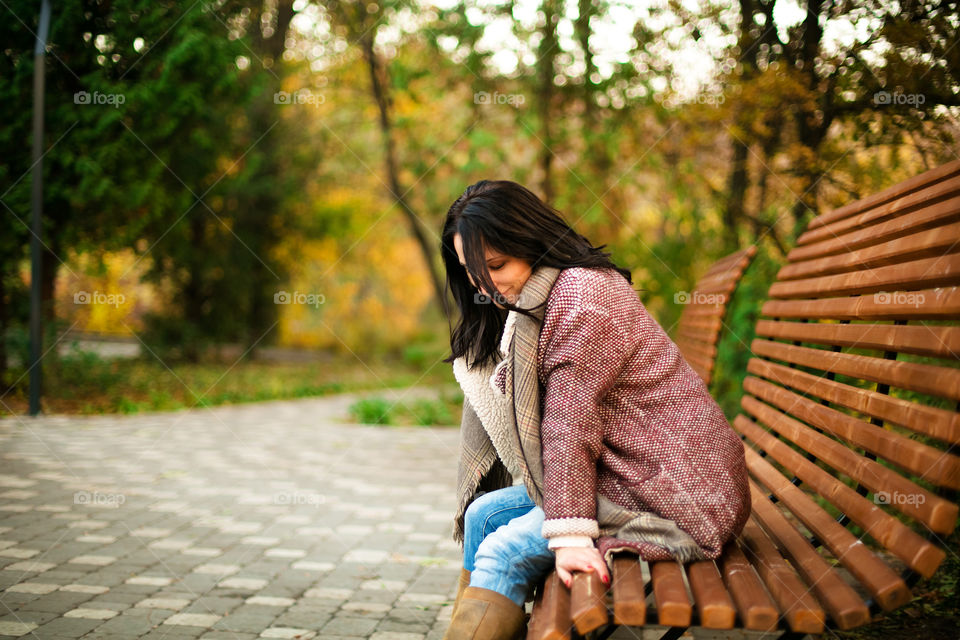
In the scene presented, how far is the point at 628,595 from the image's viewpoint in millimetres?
1560

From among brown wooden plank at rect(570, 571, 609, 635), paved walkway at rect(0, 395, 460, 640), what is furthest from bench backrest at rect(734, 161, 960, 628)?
paved walkway at rect(0, 395, 460, 640)

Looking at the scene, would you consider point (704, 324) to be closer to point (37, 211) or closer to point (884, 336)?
point (884, 336)

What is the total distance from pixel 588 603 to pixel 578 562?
20 cm

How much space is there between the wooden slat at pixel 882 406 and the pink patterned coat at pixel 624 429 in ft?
0.99

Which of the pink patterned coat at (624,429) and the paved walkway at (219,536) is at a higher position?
the pink patterned coat at (624,429)

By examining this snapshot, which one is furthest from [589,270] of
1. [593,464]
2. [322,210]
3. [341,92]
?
[341,92]

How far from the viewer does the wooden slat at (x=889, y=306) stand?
1.55 metres

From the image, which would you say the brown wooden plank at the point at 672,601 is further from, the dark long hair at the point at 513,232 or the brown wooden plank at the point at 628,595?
the dark long hair at the point at 513,232

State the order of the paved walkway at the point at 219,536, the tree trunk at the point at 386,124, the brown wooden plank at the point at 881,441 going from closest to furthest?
the brown wooden plank at the point at 881,441 < the paved walkway at the point at 219,536 < the tree trunk at the point at 386,124

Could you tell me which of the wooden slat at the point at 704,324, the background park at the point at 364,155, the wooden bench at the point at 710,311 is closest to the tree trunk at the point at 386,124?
the background park at the point at 364,155

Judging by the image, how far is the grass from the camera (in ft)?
26.8

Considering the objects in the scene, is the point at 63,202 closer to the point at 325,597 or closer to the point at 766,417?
the point at 325,597

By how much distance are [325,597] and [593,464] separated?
5.65 ft

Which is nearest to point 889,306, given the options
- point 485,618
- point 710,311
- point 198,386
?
point 485,618
